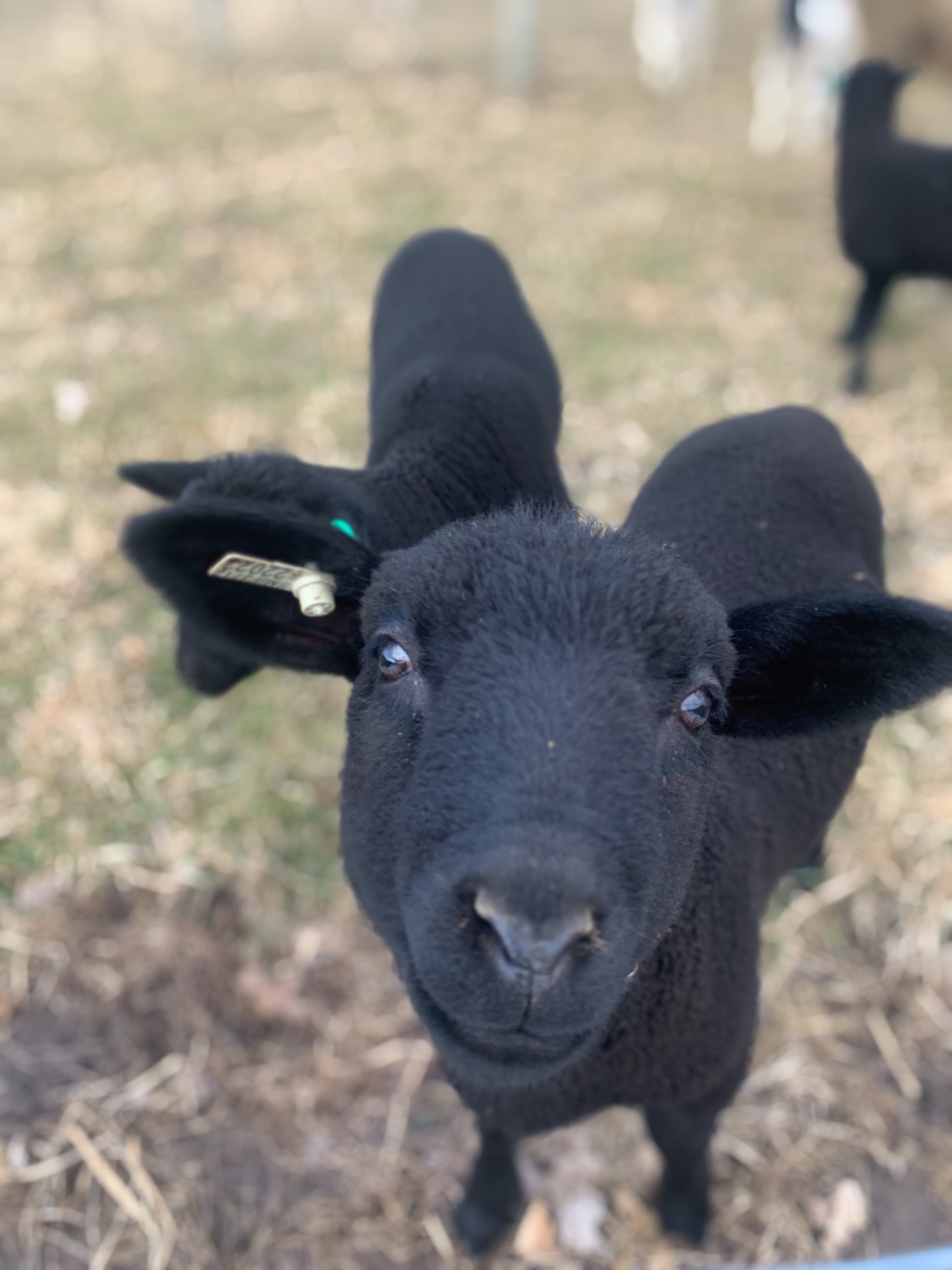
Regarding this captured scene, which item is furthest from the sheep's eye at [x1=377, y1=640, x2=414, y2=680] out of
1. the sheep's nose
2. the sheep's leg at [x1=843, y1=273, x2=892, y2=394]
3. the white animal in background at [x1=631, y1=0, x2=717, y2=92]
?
the white animal in background at [x1=631, y1=0, x2=717, y2=92]

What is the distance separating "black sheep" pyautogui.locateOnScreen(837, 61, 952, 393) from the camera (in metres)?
6.08

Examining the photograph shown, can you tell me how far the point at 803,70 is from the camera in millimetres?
10086

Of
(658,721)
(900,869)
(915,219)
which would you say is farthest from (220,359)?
(658,721)

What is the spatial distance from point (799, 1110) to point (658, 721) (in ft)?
7.47

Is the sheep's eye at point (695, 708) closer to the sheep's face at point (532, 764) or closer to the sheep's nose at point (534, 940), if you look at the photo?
the sheep's face at point (532, 764)

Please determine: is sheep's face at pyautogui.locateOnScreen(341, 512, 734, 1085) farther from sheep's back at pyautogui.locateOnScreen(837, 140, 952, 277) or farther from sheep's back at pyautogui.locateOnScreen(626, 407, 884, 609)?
sheep's back at pyautogui.locateOnScreen(837, 140, 952, 277)

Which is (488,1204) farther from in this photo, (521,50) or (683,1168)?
(521,50)

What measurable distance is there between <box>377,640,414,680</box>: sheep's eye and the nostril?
0.52 metres

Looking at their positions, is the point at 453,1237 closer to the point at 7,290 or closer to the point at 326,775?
the point at 326,775

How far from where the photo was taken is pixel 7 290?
750cm

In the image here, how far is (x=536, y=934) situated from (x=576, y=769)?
0.28 metres

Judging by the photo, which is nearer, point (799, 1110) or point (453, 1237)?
point (453, 1237)

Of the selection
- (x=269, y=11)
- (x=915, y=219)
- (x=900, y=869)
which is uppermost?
(x=269, y=11)

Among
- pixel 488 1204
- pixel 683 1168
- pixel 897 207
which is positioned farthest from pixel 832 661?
pixel 897 207
